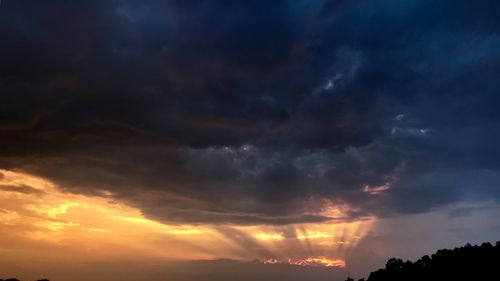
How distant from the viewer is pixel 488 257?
14325 cm

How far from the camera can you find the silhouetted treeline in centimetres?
14050

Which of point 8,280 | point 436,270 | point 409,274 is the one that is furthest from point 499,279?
point 8,280

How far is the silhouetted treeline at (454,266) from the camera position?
14050cm

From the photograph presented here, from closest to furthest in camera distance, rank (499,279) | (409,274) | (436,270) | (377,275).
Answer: (499,279) < (436,270) < (409,274) < (377,275)

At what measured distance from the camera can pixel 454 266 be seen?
149m

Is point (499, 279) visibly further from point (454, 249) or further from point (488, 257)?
point (454, 249)

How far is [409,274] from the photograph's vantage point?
6604 inches

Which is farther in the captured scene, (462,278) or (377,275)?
(377,275)

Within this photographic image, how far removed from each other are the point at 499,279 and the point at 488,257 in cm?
920

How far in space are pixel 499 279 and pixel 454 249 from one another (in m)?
26.6

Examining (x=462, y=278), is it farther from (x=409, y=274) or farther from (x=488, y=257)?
(x=409, y=274)

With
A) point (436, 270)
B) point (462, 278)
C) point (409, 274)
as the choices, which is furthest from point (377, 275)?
point (462, 278)

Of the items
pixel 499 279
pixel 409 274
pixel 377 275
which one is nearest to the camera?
pixel 499 279

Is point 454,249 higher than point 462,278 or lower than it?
higher
